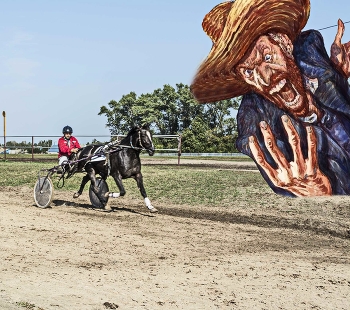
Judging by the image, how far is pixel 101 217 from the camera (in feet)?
50.9

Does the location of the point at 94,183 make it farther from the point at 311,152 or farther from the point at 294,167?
the point at 311,152

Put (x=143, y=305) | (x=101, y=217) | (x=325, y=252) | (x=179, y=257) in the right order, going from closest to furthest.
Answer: (x=143, y=305), (x=179, y=257), (x=325, y=252), (x=101, y=217)

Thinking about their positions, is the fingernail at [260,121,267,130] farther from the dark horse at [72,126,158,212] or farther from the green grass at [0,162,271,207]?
the green grass at [0,162,271,207]

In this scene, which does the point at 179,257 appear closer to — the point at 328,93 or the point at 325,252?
the point at 325,252

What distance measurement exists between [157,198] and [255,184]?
117 inches

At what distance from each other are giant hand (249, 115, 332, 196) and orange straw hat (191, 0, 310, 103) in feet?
2.48

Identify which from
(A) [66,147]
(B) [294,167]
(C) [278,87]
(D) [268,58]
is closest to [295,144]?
(B) [294,167]

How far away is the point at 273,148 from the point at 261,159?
0.91 ft

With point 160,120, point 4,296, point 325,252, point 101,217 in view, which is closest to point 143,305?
point 4,296

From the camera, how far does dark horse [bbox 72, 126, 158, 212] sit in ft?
50.9

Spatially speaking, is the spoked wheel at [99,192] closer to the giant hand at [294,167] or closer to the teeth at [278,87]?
the giant hand at [294,167]

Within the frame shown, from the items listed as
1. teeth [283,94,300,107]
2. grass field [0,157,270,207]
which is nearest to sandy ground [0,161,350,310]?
grass field [0,157,270,207]

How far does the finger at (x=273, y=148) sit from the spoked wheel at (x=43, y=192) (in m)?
8.62

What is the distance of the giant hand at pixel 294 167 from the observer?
9094 millimetres
